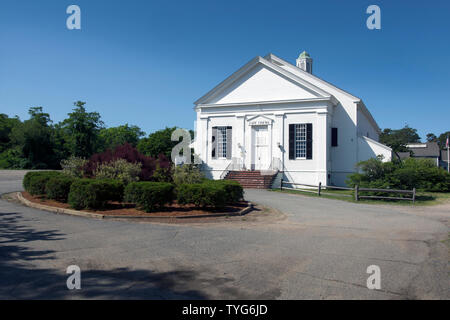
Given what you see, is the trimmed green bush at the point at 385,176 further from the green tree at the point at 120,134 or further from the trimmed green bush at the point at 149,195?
the green tree at the point at 120,134

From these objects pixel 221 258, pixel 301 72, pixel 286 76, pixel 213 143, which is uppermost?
pixel 301 72

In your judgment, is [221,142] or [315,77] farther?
→ [315,77]

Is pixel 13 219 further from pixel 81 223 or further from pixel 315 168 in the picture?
pixel 315 168

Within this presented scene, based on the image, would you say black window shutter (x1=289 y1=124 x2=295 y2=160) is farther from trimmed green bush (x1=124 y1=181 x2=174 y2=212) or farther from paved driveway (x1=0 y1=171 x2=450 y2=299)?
trimmed green bush (x1=124 y1=181 x2=174 y2=212)

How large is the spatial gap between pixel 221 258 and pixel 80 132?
51166mm

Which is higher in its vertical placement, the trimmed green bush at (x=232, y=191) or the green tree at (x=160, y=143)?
the green tree at (x=160, y=143)

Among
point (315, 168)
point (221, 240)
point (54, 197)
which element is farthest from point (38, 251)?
point (315, 168)

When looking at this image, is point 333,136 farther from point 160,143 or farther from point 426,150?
point 426,150

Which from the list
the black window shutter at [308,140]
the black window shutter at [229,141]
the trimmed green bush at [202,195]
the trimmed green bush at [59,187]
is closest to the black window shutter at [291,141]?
the black window shutter at [308,140]

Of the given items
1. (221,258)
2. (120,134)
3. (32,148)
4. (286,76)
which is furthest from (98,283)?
(120,134)

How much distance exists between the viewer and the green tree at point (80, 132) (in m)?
50.7

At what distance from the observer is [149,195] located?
10.3 metres

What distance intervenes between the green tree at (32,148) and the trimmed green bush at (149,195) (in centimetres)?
4288

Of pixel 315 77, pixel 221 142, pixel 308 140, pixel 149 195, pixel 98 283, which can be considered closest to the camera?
pixel 98 283
